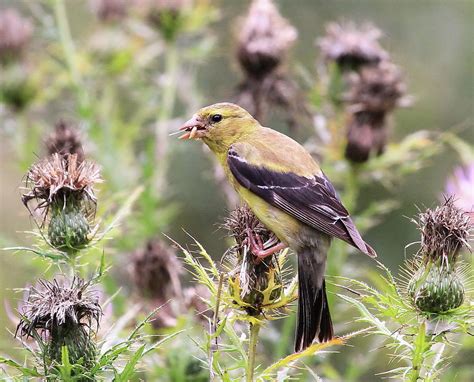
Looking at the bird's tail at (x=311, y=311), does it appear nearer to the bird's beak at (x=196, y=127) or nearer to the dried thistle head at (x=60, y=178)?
the dried thistle head at (x=60, y=178)

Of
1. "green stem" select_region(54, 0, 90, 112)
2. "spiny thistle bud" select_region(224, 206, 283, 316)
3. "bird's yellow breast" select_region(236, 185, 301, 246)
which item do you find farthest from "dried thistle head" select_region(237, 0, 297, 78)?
"spiny thistle bud" select_region(224, 206, 283, 316)

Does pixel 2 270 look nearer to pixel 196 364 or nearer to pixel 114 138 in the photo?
pixel 114 138

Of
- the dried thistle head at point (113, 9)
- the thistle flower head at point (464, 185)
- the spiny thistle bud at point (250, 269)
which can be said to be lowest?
the spiny thistle bud at point (250, 269)

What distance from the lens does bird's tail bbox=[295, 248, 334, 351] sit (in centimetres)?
339

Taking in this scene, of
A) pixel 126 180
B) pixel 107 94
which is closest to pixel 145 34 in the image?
pixel 107 94

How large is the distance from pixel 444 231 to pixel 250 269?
0.69 metres

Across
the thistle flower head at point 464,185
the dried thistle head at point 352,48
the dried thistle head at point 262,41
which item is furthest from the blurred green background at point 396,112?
the thistle flower head at point 464,185

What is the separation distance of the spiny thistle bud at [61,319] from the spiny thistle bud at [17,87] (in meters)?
2.90

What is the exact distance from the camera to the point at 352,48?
5523 millimetres

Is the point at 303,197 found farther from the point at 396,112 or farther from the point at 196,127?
the point at 396,112

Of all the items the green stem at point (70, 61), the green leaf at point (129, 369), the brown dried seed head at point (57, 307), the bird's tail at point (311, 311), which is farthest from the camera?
the green stem at point (70, 61)

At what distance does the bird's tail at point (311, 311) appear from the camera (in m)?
3.39

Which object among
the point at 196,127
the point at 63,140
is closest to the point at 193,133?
the point at 196,127

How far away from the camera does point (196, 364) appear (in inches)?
159
